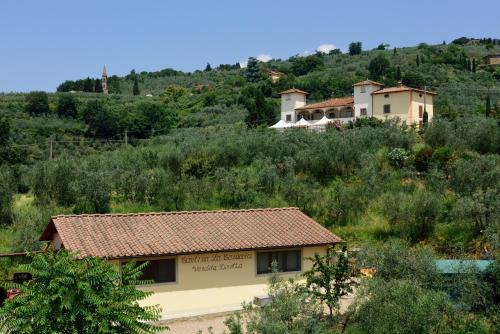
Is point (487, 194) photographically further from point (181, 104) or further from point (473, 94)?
point (181, 104)

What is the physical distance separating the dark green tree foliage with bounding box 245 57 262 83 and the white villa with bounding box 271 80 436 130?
46.8 metres

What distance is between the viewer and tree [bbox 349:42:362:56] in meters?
132

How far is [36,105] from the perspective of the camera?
83812mm

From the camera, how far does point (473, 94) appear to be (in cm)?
7294

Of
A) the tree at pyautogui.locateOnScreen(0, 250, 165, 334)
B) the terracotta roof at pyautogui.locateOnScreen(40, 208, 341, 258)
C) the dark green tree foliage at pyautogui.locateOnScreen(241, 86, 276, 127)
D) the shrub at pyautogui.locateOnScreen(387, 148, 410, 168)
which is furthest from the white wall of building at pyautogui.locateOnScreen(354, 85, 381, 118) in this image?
the tree at pyautogui.locateOnScreen(0, 250, 165, 334)

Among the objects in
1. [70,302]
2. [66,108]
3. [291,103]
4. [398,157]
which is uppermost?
[66,108]

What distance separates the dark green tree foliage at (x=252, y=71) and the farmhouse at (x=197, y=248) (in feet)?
282

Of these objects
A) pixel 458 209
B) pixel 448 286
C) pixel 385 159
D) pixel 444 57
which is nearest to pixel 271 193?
pixel 385 159

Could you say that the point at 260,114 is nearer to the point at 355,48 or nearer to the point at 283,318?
the point at 283,318

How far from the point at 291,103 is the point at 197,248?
43170 millimetres

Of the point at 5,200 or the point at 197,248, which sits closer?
the point at 197,248

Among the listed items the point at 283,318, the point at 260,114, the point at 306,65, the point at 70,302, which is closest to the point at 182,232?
the point at 283,318

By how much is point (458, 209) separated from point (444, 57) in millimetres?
79059

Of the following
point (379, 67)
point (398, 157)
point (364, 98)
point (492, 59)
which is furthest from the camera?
point (492, 59)
